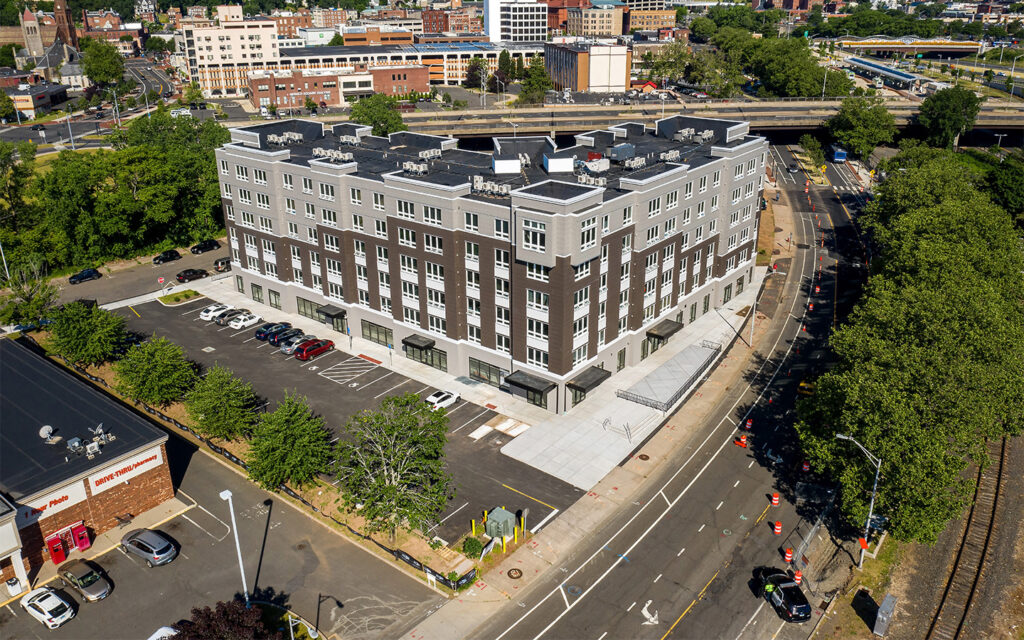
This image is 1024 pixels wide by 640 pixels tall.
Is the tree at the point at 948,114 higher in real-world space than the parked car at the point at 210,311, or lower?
higher

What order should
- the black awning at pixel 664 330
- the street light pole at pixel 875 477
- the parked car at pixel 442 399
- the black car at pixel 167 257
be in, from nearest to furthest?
the street light pole at pixel 875 477
the parked car at pixel 442 399
the black awning at pixel 664 330
the black car at pixel 167 257

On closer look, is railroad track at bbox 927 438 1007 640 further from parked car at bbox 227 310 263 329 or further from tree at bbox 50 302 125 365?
tree at bbox 50 302 125 365

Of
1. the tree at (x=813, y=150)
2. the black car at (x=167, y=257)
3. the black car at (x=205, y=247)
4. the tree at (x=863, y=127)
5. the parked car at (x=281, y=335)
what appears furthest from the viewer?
the tree at (x=863, y=127)

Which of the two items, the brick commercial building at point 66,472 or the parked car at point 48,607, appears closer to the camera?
the parked car at point 48,607

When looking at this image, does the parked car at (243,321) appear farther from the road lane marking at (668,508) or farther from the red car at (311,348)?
the road lane marking at (668,508)

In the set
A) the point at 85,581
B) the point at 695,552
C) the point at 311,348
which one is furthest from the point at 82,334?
the point at 695,552

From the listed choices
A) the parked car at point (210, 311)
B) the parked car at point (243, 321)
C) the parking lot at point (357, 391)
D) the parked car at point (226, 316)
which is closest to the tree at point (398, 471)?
the parking lot at point (357, 391)

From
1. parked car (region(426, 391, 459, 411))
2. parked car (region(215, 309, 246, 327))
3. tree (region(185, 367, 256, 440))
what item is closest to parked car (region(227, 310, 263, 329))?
parked car (region(215, 309, 246, 327))
